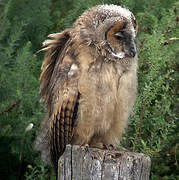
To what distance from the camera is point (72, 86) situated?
11.9 feet

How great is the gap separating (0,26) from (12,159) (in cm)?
156

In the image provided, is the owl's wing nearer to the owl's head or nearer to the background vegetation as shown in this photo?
the owl's head

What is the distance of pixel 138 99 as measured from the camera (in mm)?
4113

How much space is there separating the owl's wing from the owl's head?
23cm

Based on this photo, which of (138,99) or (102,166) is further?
(138,99)

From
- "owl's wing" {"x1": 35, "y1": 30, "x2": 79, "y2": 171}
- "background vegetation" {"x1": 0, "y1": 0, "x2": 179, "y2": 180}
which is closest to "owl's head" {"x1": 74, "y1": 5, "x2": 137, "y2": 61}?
"owl's wing" {"x1": 35, "y1": 30, "x2": 79, "y2": 171}

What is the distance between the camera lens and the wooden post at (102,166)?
2.84 metres

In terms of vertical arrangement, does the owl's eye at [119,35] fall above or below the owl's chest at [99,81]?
above

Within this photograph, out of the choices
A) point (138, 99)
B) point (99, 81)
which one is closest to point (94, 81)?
point (99, 81)

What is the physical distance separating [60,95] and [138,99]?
2.66ft

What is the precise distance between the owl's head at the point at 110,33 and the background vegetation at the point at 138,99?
41 cm

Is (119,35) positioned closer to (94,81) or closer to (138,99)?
(94,81)

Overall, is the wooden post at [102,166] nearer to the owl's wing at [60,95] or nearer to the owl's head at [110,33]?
the owl's wing at [60,95]

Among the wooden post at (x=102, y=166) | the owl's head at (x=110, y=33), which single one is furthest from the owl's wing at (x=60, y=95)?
the wooden post at (x=102, y=166)
